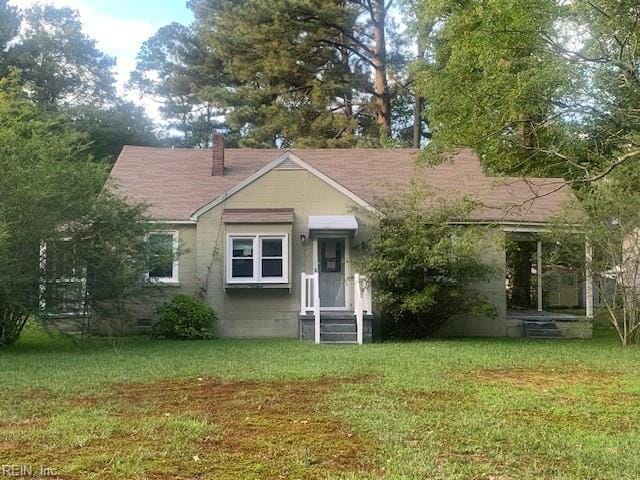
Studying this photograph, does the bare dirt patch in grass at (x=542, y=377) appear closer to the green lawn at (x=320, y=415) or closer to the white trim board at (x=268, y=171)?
the green lawn at (x=320, y=415)

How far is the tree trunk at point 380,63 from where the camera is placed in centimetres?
3172

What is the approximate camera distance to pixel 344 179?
1908 cm

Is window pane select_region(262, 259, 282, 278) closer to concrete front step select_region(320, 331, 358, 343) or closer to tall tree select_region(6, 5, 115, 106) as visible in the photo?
concrete front step select_region(320, 331, 358, 343)

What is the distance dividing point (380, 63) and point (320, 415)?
27342 mm

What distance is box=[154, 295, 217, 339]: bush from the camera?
15.2 metres

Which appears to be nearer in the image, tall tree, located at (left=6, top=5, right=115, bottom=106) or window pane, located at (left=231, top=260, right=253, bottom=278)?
window pane, located at (left=231, top=260, right=253, bottom=278)

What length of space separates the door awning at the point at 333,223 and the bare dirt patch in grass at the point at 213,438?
7.77 m

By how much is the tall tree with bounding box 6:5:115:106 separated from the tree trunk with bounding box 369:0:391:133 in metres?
19.4

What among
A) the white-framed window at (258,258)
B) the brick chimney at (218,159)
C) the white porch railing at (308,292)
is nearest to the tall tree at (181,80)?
the brick chimney at (218,159)

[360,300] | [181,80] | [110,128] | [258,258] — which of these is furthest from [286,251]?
[181,80]

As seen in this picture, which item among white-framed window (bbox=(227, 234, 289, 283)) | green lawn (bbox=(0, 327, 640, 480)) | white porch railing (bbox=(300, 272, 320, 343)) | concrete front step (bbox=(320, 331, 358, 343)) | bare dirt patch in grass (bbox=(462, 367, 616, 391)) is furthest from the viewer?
white-framed window (bbox=(227, 234, 289, 283))

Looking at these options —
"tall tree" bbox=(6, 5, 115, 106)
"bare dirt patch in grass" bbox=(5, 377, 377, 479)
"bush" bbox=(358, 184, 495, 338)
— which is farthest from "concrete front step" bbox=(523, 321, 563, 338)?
"tall tree" bbox=(6, 5, 115, 106)

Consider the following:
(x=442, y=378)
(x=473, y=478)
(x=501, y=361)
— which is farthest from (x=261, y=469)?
(x=501, y=361)

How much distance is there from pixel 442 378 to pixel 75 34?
40476mm
